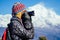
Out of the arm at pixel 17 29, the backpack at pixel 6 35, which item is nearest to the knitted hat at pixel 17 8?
the arm at pixel 17 29

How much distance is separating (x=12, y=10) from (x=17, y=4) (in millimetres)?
237

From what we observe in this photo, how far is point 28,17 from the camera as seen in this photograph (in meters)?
9.11

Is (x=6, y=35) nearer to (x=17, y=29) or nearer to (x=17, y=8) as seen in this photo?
(x=17, y=29)

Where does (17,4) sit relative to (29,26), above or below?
above

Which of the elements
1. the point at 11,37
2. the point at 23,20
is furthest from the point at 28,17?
the point at 11,37

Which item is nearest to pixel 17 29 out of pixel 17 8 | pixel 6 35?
pixel 6 35

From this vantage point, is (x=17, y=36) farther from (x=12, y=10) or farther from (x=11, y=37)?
(x=12, y=10)

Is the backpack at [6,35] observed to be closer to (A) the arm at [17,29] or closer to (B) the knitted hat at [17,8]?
(A) the arm at [17,29]

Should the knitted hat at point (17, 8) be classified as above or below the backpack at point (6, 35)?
above

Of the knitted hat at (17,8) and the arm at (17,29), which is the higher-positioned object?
the knitted hat at (17,8)

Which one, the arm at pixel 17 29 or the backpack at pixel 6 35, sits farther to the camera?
the backpack at pixel 6 35

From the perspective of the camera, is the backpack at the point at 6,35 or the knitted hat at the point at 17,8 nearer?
the knitted hat at the point at 17,8

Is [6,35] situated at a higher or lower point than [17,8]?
lower

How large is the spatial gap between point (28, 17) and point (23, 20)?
0.18m
